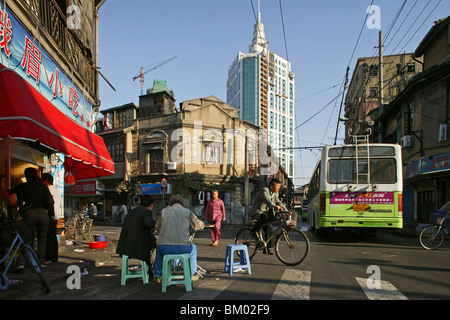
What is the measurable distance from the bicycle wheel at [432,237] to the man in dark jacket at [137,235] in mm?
8190

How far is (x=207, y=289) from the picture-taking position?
16.9ft

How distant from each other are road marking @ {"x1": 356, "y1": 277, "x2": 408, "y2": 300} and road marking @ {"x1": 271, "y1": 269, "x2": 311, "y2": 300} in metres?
0.80

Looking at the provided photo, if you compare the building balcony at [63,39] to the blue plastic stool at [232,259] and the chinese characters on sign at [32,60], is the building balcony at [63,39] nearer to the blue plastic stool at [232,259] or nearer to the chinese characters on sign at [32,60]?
the chinese characters on sign at [32,60]

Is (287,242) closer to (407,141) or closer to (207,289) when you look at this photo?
(207,289)

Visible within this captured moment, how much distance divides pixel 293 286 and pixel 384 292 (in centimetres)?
125

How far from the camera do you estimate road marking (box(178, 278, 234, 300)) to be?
469 centimetres

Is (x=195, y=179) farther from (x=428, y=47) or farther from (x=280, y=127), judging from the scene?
(x=280, y=127)

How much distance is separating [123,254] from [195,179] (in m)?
25.7

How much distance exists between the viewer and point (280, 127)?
453ft

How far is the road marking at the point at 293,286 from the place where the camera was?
465 cm

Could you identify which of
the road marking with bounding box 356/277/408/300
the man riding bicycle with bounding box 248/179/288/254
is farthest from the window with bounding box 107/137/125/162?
the road marking with bounding box 356/277/408/300

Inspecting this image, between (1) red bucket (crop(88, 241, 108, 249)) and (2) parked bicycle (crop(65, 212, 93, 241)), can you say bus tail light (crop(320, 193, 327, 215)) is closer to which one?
(1) red bucket (crop(88, 241, 108, 249))

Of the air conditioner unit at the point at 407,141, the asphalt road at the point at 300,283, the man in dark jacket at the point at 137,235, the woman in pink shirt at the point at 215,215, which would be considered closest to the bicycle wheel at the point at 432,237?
the asphalt road at the point at 300,283

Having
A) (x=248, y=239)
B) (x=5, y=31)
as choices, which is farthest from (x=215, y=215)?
(x=5, y=31)
